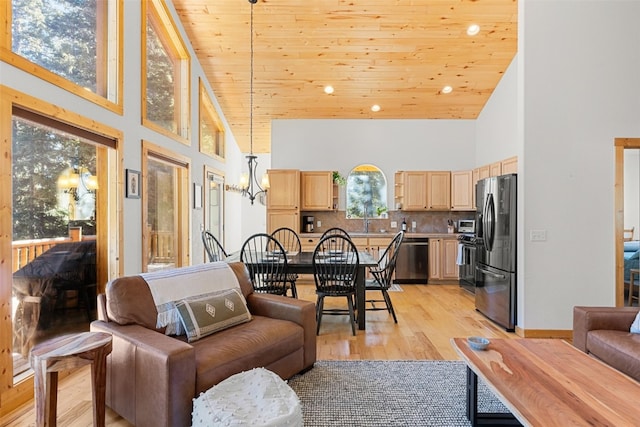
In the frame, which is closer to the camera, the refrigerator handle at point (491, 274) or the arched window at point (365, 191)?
the refrigerator handle at point (491, 274)

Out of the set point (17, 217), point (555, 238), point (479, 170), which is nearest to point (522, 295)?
point (555, 238)

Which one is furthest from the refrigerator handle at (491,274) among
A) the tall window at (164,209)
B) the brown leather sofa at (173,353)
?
the tall window at (164,209)

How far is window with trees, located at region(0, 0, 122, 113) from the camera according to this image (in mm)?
2428

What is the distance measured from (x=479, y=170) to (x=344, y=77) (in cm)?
297

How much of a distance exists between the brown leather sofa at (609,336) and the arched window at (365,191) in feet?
14.8

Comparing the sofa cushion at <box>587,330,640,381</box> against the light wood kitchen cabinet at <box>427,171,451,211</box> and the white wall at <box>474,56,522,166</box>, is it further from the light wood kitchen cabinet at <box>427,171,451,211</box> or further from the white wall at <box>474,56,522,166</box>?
the light wood kitchen cabinet at <box>427,171,451,211</box>

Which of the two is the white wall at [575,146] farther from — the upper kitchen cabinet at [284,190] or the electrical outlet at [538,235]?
the upper kitchen cabinet at [284,190]

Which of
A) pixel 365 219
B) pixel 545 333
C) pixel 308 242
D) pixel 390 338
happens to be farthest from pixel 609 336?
pixel 365 219

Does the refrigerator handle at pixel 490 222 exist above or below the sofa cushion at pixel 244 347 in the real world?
above

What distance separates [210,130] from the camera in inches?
258

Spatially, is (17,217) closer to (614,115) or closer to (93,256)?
(93,256)

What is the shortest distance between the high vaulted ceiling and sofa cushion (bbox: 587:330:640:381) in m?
4.15

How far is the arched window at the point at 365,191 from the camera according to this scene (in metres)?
7.04

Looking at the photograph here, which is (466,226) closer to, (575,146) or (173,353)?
(575,146)
